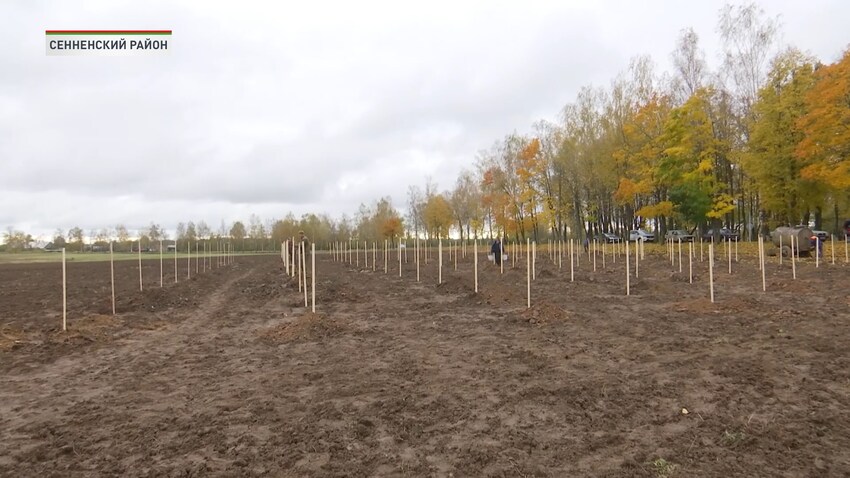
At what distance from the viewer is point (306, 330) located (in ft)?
32.0

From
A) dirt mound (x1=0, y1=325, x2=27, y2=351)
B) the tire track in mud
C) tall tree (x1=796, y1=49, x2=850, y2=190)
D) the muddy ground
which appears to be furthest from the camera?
tall tree (x1=796, y1=49, x2=850, y2=190)

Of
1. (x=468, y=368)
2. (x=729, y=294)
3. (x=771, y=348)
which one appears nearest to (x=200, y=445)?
(x=468, y=368)

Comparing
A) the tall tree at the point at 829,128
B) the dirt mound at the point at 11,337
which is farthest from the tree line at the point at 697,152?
the dirt mound at the point at 11,337

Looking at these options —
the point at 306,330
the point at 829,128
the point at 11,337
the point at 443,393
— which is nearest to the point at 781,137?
the point at 829,128

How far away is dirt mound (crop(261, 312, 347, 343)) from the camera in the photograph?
943cm

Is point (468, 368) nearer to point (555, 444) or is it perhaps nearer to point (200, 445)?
point (555, 444)

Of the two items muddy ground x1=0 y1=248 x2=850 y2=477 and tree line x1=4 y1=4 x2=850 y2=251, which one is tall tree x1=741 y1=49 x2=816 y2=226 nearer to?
tree line x1=4 y1=4 x2=850 y2=251

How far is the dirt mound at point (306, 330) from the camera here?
30.9 feet

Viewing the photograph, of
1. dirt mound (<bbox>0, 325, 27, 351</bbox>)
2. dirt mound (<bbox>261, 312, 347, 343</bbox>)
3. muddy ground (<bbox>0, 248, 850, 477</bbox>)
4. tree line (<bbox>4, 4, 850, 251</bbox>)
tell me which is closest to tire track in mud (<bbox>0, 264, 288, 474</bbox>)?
muddy ground (<bbox>0, 248, 850, 477</bbox>)

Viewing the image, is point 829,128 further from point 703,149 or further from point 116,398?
point 116,398

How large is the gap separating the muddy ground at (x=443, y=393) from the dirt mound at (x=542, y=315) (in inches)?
1.9

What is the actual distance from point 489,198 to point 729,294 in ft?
116

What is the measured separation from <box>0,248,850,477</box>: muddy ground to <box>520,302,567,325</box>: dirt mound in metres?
0.05

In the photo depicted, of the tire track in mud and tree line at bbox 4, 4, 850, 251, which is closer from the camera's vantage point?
the tire track in mud
